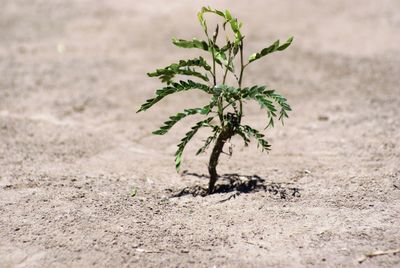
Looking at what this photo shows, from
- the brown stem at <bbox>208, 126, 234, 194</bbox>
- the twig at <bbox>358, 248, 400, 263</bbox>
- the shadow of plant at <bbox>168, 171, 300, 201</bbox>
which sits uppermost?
the brown stem at <bbox>208, 126, 234, 194</bbox>

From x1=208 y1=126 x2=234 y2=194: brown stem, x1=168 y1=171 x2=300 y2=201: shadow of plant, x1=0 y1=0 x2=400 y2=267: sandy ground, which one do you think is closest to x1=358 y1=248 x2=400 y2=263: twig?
x1=0 y1=0 x2=400 y2=267: sandy ground

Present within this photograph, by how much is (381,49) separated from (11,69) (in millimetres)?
4355

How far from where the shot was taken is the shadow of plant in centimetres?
368

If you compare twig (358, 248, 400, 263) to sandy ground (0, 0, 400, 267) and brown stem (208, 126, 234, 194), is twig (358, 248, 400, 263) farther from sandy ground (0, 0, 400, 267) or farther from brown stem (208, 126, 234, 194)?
brown stem (208, 126, 234, 194)

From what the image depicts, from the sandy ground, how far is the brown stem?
5.4 inches

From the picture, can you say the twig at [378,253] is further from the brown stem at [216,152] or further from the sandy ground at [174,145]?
the brown stem at [216,152]

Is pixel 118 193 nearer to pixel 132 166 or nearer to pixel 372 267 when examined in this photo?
pixel 132 166

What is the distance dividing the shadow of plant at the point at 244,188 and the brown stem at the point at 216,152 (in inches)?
3.1

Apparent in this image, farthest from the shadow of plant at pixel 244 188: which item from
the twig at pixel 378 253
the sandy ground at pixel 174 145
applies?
the twig at pixel 378 253

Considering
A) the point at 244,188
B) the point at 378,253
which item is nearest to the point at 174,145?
the point at 244,188

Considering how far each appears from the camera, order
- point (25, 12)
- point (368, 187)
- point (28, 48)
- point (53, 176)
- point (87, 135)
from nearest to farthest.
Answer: point (368, 187)
point (53, 176)
point (87, 135)
point (28, 48)
point (25, 12)

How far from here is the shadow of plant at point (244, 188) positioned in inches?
145

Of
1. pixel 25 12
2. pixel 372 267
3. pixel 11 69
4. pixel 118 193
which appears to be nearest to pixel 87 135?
pixel 118 193

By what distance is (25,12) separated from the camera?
777 cm
